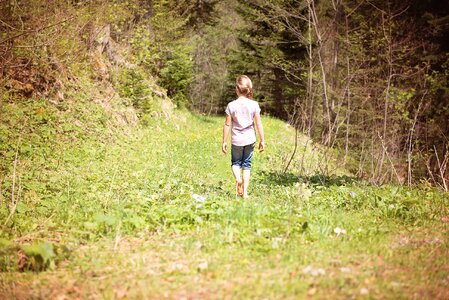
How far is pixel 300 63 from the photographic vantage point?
23.2m

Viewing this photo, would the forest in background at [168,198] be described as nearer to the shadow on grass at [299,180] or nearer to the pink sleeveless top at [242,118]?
the shadow on grass at [299,180]

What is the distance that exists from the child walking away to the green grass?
0.55m

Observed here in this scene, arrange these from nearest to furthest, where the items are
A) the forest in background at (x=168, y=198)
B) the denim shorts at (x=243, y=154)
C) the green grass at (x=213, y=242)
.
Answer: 1. the green grass at (x=213, y=242)
2. the forest in background at (x=168, y=198)
3. the denim shorts at (x=243, y=154)

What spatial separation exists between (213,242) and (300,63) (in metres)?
20.5

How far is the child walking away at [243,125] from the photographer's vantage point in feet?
21.2

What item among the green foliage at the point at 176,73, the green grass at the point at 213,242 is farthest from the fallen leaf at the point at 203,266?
the green foliage at the point at 176,73

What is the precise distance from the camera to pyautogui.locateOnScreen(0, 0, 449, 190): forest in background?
10.2 m

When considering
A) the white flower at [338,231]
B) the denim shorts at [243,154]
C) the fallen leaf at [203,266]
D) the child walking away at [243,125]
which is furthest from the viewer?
the denim shorts at [243,154]

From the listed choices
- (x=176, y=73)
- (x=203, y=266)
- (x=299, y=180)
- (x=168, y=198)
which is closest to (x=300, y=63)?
(x=176, y=73)

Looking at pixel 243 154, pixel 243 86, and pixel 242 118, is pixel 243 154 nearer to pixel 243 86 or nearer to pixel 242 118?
pixel 242 118

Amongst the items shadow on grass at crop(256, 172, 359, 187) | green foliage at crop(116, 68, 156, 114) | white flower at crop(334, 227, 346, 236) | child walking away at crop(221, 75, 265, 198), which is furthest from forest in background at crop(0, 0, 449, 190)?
white flower at crop(334, 227, 346, 236)

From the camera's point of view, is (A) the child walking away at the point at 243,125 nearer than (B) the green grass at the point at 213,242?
No

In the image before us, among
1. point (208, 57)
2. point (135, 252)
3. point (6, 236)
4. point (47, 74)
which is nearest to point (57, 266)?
point (135, 252)

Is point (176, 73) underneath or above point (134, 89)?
above
